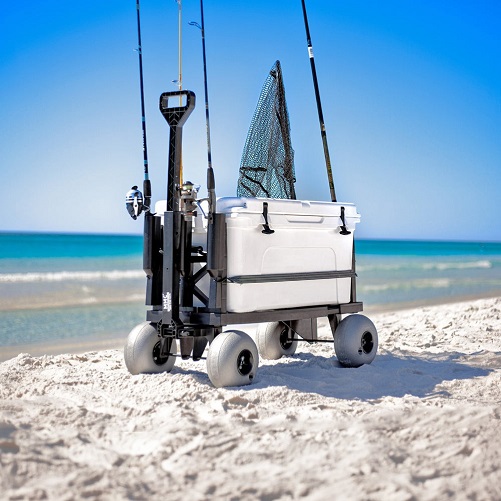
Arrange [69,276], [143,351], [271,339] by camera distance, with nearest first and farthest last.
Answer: [143,351]
[271,339]
[69,276]

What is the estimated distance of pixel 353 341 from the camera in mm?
5520

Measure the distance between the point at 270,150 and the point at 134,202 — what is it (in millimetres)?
1563

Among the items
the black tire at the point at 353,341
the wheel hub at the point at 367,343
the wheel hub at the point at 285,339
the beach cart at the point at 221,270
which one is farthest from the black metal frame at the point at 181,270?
the wheel hub at the point at 285,339

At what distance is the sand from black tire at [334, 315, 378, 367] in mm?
121

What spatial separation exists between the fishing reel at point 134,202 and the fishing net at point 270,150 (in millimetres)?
1120

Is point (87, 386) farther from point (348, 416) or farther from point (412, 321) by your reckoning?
point (412, 321)

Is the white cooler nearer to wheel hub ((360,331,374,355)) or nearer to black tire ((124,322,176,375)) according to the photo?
wheel hub ((360,331,374,355))

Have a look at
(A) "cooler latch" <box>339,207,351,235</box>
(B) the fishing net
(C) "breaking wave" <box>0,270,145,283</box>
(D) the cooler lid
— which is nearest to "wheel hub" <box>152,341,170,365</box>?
(D) the cooler lid

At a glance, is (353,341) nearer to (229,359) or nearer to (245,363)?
(245,363)

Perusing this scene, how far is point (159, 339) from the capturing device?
16.7 ft

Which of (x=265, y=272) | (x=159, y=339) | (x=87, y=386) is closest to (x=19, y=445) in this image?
(x=87, y=386)

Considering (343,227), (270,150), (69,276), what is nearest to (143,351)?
(343,227)

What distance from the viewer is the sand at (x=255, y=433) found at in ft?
9.53

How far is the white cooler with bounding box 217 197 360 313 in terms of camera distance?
188 inches
